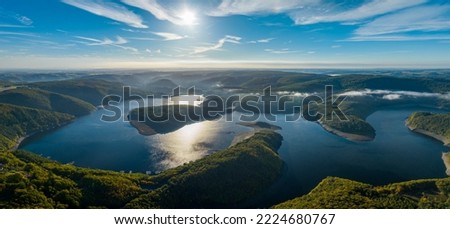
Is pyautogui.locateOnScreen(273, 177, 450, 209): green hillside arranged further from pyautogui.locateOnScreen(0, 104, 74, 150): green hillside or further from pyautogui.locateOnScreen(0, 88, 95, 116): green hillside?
pyautogui.locateOnScreen(0, 88, 95, 116): green hillside

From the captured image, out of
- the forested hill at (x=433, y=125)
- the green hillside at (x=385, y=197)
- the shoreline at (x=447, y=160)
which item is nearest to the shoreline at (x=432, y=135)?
the forested hill at (x=433, y=125)

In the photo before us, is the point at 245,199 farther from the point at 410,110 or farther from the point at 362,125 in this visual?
the point at 410,110

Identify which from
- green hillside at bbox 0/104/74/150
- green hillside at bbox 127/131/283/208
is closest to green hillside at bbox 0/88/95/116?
green hillside at bbox 0/104/74/150

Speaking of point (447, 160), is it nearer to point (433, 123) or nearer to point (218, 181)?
point (433, 123)

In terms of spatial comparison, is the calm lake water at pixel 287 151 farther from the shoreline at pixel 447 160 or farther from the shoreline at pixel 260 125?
the shoreline at pixel 260 125

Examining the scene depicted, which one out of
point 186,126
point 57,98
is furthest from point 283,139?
point 57,98

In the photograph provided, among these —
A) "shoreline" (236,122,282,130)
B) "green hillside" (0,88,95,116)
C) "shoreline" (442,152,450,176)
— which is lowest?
"shoreline" (442,152,450,176)
